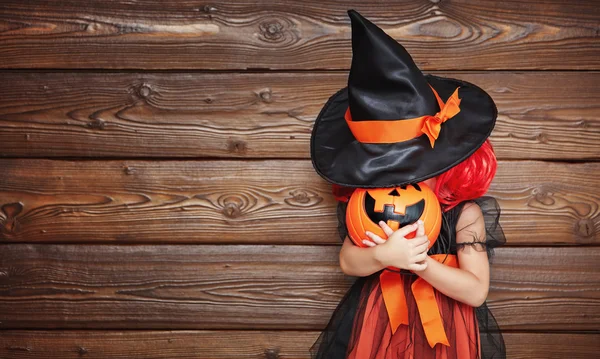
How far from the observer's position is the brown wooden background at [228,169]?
1.50 m

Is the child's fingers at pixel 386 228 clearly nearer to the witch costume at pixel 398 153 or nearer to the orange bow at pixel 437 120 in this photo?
the witch costume at pixel 398 153

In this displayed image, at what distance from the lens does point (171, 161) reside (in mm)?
1553

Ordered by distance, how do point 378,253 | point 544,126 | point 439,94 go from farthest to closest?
point 544,126, point 439,94, point 378,253

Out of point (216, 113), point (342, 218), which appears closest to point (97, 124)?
point (216, 113)

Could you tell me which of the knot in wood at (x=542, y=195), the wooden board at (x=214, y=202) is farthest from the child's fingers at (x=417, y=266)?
the knot in wood at (x=542, y=195)

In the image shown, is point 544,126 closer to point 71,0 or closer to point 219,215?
point 219,215

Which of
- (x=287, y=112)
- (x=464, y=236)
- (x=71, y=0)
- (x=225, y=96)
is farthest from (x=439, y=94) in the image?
(x=71, y=0)

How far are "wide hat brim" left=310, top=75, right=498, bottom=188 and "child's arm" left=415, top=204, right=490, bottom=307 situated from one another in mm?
182

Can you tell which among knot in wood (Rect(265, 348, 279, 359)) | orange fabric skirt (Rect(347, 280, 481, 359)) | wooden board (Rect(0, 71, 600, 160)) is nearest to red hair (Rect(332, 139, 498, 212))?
orange fabric skirt (Rect(347, 280, 481, 359))

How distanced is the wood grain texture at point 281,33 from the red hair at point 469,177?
408 mm

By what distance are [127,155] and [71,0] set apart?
1.47 ft

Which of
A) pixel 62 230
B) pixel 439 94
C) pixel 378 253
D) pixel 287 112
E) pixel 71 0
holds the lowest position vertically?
pixel 62 230

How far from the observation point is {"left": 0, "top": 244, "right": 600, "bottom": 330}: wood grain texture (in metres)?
1.55

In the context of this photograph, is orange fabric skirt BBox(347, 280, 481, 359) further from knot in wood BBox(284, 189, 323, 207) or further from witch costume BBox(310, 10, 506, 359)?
knot in wood BBox(284, 189, 323, 207)
